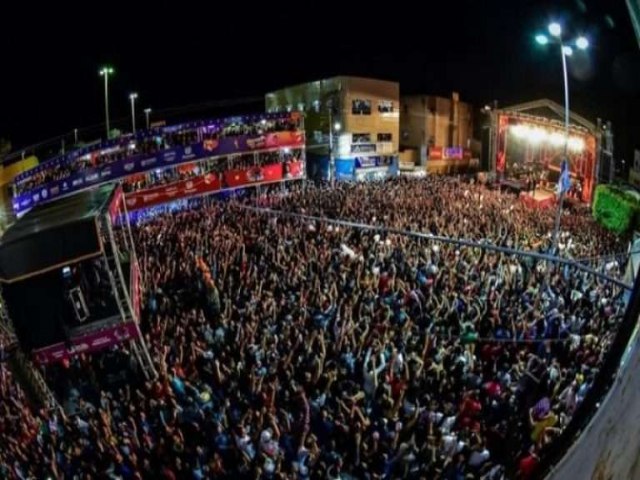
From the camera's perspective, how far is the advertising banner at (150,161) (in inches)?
766

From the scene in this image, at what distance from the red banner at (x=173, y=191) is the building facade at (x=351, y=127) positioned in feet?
38.2

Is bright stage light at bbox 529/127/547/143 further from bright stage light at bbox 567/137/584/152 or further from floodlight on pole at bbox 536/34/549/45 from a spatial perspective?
floodlight on pole at bbox 536/34/549/45

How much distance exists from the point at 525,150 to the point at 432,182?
33.2 ft

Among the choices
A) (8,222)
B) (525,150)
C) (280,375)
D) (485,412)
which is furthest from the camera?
(525,150)

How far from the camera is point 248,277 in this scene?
1039 cm

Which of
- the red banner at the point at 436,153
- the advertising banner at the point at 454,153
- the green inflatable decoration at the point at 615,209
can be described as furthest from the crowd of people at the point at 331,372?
the advertising banner at the point at 454,153

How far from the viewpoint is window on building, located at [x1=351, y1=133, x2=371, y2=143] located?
35719 mm

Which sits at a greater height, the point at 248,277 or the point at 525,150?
the point at 525,150

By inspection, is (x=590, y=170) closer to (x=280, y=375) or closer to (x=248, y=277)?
(x=248, y=277)

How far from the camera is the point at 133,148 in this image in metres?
22.4

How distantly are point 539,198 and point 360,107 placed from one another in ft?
52.0

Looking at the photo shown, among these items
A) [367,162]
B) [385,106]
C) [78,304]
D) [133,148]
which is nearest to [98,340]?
[78,304]

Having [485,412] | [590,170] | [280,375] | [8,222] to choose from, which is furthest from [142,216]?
[590,170]

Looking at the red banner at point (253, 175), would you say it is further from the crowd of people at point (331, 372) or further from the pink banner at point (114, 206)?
the pink banner at point (114, 206)
